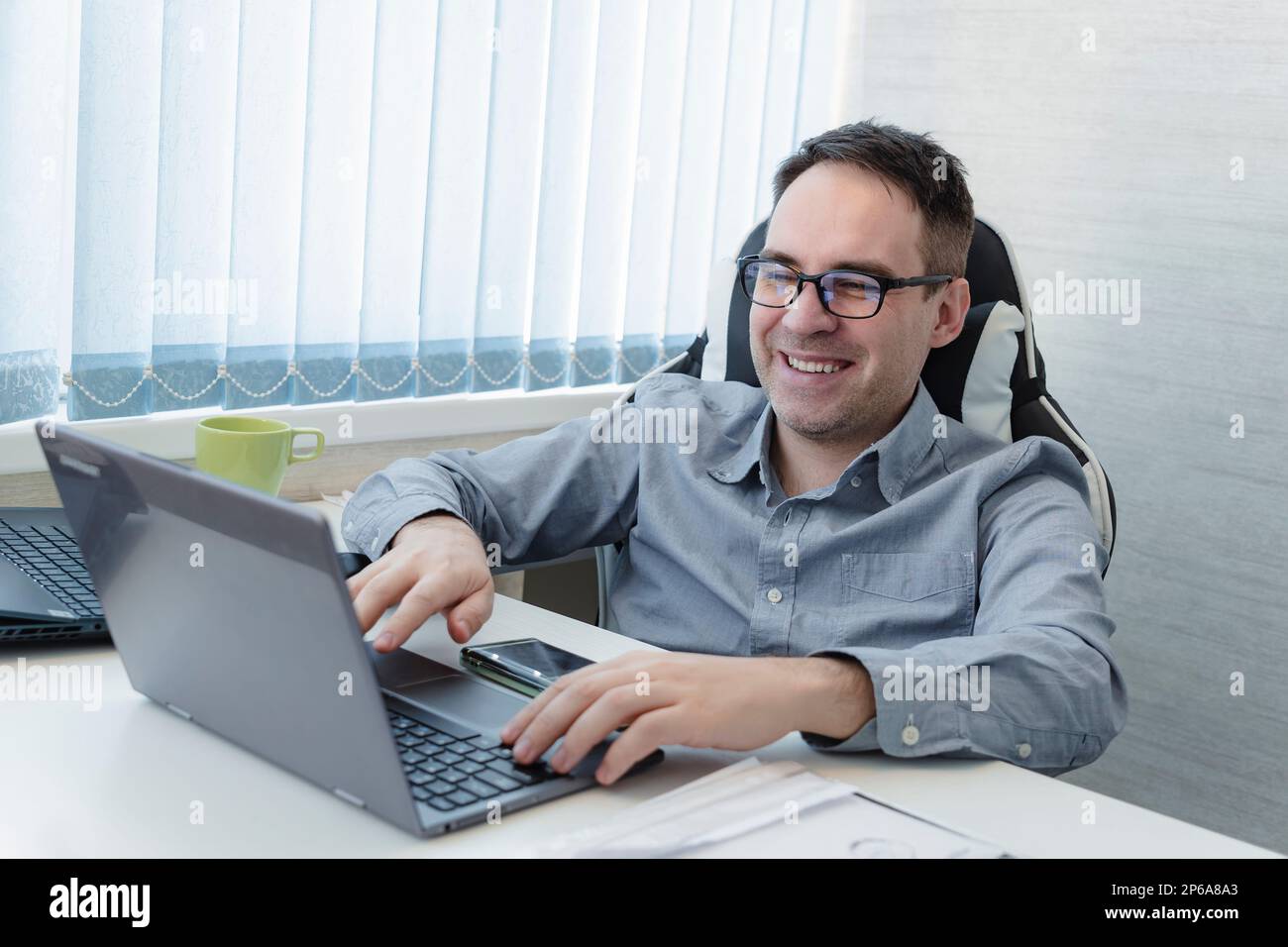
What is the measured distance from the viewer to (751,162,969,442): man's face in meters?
1.39

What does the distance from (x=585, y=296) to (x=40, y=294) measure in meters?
0.87

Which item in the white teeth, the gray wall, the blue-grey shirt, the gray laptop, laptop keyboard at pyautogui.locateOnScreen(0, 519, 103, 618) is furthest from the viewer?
the gray wall

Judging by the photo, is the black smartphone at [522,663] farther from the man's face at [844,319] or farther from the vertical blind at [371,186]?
the vertical blind at [371,186]

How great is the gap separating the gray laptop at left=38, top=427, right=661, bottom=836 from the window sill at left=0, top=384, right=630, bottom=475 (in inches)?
22.5

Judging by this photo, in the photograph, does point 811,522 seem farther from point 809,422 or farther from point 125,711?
point 125,711

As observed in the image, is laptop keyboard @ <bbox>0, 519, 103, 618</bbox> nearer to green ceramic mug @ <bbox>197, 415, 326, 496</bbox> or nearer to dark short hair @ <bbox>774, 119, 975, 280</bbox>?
green ceramic mug @ <bbox>197, 415, 326, 496</bbox>

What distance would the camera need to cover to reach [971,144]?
227cm

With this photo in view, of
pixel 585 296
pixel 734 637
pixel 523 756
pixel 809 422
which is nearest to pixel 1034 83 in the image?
pixel 585 296

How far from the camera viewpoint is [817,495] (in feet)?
4.54

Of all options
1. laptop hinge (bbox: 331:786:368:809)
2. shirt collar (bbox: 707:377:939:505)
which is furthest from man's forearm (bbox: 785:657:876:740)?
shirt collar (bbox: 707:377:939:505)

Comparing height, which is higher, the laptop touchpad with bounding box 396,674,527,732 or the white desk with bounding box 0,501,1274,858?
the laptop touchpad with bounding box 396,674,527,732

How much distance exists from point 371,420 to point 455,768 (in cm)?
108

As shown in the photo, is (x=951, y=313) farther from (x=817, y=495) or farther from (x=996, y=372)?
(x=817, y=495)

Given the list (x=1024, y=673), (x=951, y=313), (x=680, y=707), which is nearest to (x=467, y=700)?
(x=680, y=707)
